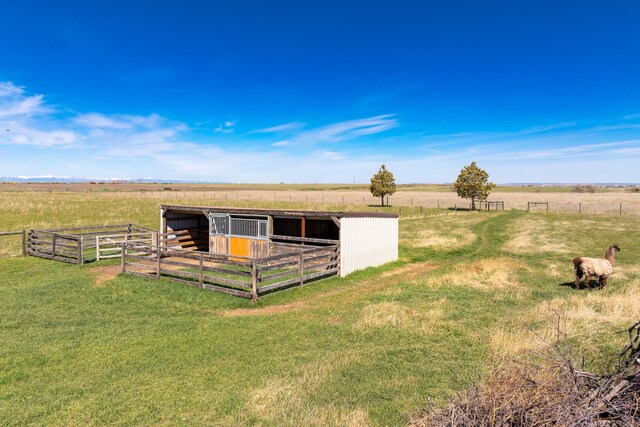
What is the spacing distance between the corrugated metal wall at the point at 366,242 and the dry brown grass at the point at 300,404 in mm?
9524

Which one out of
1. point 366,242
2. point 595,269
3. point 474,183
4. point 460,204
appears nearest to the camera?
point 595,269

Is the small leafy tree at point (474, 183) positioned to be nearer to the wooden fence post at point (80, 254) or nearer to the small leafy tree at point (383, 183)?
the small leafy tree at point (383, 183)

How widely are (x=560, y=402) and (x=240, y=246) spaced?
17.1 m

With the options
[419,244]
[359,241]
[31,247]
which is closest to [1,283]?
[31,247]

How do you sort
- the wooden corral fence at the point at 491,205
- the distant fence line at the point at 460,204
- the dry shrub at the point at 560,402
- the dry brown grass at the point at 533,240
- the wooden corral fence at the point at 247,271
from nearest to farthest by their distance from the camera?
the dry shrub at the point at 560,402 < the wooden corral fence at the point at 247,271 < the dry brown grass at the point at 533,240 < the distant fence line at the point at 460,204 < the wooden corral fence at the point at 491,205

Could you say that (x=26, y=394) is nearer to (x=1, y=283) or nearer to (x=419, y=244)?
(x=1, y=283)

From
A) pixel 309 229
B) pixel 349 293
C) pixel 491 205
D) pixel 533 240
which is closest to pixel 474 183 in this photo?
pixel 491 205

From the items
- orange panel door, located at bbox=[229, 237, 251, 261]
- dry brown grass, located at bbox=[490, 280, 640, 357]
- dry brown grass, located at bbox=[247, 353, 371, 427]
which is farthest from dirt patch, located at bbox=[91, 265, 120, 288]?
dry brown grass, located at bbox=[490, 280, 640, 357]

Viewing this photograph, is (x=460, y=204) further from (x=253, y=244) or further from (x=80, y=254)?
(x=80, y=254)

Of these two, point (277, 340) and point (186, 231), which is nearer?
point (277, 340)

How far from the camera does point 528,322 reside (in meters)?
9.38

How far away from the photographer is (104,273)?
16.1 meters

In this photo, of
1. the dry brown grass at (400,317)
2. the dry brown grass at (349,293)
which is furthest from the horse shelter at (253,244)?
the dry brown grass at (400,317)

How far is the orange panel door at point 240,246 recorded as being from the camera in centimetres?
1925
